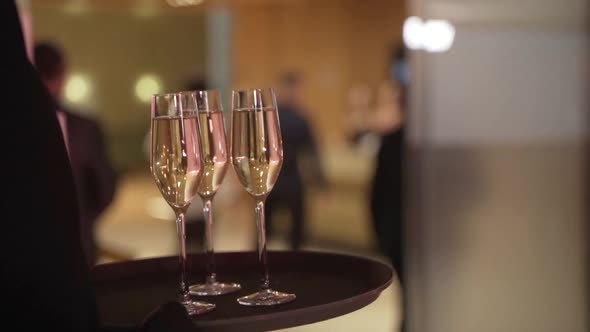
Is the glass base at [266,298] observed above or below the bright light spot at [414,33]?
below

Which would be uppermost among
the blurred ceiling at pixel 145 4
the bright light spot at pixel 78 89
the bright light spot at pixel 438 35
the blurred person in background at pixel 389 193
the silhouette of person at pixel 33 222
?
the blurred ceiling at pixel 145 4

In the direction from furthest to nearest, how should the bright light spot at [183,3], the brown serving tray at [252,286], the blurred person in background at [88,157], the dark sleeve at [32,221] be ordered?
the bright light spot at [183,3] < the blurred person in background at [88,157] < the brown serving tray at [252,286] < the dark sleeve at [32,221]

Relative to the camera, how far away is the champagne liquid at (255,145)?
1.18 metres

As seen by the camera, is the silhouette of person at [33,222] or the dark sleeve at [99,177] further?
the dark sleeve at [99,177]

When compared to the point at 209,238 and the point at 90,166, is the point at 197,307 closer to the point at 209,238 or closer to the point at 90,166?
the point at 209,238

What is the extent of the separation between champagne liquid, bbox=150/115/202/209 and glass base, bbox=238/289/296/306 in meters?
0.18

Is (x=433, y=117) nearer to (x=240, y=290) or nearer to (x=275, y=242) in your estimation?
(x=240, y=290)

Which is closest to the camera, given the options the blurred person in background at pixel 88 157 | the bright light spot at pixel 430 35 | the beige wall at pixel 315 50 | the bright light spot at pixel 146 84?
the bright light spot at pixel 430 35

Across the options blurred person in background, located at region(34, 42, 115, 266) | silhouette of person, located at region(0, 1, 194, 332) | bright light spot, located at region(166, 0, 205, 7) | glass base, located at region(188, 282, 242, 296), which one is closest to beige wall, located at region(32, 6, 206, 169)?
bright light spot, located at region(166, 0, 205, 7)

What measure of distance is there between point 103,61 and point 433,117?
9689 mm

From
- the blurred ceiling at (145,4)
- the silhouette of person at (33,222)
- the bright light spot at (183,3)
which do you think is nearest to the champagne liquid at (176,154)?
the silhouette of person at (33,222)

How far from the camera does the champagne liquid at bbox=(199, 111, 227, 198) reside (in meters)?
1.21

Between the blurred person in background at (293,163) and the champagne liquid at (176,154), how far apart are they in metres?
4.27

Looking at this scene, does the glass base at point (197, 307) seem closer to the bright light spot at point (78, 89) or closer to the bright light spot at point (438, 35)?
the bright light spot at point (438, 35)
